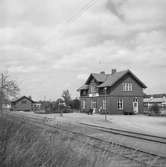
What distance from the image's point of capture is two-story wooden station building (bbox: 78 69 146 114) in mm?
46312

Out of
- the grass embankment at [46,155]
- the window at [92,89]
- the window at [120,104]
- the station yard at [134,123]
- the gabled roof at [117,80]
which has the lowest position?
the station yard at [134,123]

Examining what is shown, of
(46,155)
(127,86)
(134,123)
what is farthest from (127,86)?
(46,155)

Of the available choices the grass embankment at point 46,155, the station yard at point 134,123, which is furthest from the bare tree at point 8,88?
the grass embankment at point 46,155

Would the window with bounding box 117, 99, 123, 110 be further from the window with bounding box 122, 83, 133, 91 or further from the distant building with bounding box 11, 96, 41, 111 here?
the distant building with bounding box 11, 96, 41, 111

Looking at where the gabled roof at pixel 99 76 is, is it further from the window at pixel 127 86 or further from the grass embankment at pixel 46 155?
the grass embankment at pixel 46 155

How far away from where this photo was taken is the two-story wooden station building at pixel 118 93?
46312 mm

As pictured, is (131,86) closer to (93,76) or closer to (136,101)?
(136,101)

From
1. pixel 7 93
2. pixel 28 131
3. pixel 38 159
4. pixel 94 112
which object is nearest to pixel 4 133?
pixel 28 131

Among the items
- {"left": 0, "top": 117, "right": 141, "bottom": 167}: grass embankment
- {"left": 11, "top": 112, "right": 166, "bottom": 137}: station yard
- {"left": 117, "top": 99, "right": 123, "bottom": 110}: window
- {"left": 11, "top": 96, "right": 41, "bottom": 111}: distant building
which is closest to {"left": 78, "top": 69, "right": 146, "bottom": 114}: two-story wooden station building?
{"left": 117, "top": 99, "right": 123, "bottom": 110}: window

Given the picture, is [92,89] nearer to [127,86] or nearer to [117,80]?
[117,80]

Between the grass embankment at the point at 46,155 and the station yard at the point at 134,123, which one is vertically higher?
the grass embankment at the point at 46,155

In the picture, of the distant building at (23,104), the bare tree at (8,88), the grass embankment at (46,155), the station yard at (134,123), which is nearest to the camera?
the grass embankment at (46,155)

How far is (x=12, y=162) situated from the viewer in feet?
13.0

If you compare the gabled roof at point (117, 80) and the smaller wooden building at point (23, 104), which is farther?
the smaller wooden building at point (23, 104)
